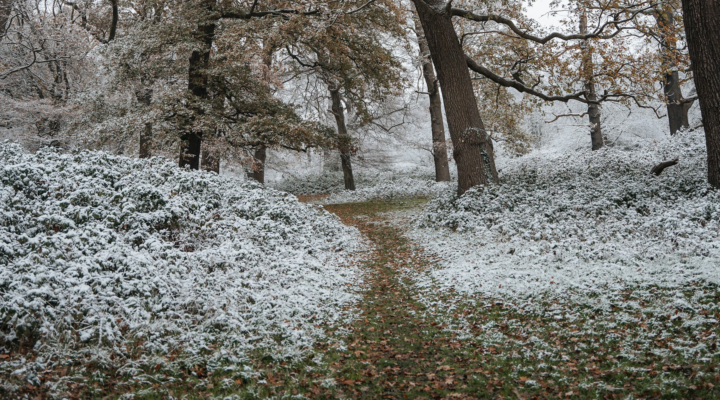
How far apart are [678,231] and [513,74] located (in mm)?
8352

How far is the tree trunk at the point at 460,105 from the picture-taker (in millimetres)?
11508

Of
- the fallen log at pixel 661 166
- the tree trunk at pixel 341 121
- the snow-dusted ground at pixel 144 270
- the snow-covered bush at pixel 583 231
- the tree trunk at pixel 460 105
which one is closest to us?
the snow-dusted ground at pixel 144 270

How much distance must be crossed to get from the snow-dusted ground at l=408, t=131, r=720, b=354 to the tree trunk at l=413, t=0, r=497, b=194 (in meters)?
0.76

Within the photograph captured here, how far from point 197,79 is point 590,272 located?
13.1 metres

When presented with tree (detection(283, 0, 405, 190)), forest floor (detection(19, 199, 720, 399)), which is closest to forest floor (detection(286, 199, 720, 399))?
forest floor (detection(19, 199, 720, 399))

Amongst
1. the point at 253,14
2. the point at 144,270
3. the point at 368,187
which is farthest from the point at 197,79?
the point at 144,270

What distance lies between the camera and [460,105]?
11680mm

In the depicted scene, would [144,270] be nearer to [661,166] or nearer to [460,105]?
[460,105]

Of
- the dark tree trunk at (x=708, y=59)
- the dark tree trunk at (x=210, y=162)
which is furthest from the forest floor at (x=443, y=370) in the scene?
the dark tree trunk at (x=210, y=162)

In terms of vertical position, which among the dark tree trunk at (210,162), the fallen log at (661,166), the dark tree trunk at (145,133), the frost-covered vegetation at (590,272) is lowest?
the frost-covered vegetation at (590,272)

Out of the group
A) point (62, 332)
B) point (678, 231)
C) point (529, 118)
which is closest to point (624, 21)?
point (678, 231)

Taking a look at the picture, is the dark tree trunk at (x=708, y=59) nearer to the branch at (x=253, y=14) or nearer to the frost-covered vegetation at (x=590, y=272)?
the frost-covered vegetation at (x=590, y=272)

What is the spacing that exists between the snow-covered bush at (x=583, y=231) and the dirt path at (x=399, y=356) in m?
0.99

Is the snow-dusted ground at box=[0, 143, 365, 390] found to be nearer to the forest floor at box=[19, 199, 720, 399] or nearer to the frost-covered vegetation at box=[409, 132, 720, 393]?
the forest floor at box=[19, 199, 720, 399]
